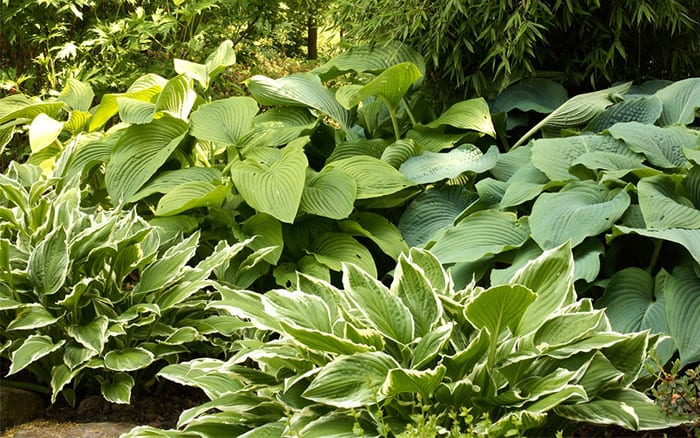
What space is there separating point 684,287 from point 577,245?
328mm

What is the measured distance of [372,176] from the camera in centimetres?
301

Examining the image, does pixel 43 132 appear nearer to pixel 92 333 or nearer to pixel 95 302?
pixel 95 302

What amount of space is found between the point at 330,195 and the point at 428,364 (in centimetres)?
122

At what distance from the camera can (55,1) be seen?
182 inches

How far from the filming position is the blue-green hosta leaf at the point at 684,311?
82.0 inches

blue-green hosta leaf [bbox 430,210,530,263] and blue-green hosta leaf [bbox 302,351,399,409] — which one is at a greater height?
blue-green hosta leaf [bbox 302,351,399,409]

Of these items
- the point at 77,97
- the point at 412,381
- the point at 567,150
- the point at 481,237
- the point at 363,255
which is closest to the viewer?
the point at 412,381

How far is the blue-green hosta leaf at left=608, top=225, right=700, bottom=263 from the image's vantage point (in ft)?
7.04

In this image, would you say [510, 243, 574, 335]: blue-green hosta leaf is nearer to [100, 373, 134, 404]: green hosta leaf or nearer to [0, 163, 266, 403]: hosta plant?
[0, 163, 266, 403]: hosta plant

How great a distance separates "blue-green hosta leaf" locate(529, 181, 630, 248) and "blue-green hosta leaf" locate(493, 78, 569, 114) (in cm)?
86

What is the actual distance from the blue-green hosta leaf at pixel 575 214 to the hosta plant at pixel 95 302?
1.00 m

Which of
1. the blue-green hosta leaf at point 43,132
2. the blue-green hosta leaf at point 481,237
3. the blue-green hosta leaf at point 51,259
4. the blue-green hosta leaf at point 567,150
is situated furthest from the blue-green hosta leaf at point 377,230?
the blue-green hosta leaf at point 43,132

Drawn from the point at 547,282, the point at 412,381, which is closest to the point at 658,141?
the point at 547,282

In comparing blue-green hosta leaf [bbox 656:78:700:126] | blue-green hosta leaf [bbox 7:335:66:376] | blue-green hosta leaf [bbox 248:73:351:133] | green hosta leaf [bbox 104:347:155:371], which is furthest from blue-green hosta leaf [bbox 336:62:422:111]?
blue-green hosta leaf [bbox 7:335:66:376]
